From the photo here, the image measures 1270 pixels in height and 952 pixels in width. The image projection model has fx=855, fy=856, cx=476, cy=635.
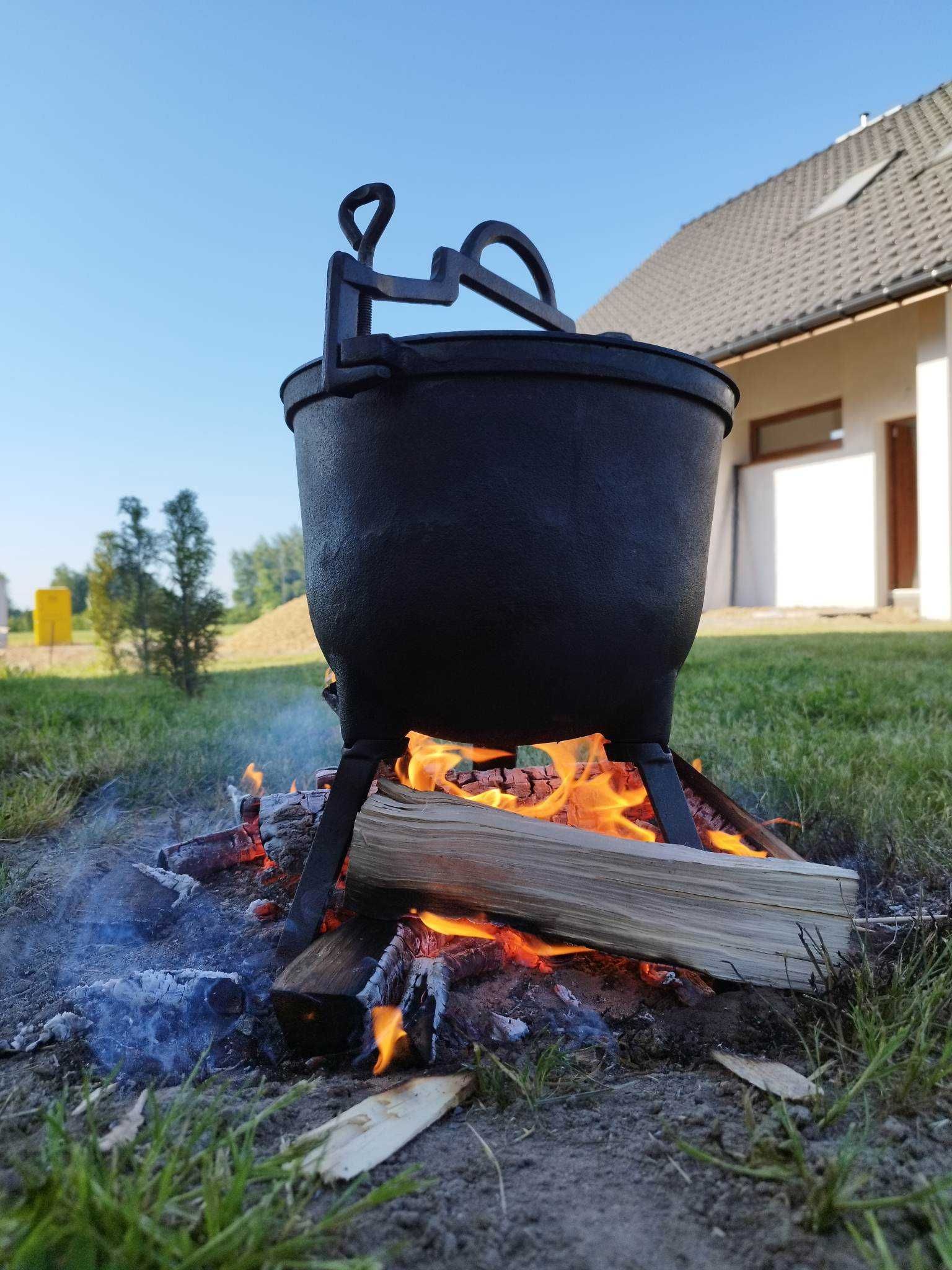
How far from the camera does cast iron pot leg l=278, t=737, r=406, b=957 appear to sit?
144cm

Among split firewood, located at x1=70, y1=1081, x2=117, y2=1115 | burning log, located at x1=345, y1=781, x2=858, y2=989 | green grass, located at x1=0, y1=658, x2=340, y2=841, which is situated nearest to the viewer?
split firewood, located at x1=70, y1=1081, x2=117, y2=1115

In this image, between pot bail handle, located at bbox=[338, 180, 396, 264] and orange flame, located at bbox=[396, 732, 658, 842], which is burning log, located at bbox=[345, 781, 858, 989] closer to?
orange flame, located at bbox=[396, 732, 658, 842]

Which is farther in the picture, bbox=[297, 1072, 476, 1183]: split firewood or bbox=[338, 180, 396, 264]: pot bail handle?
bbox=[338, 180, 396, 264]: pot bail handle

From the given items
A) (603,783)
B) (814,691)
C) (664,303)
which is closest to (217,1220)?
(603,783)

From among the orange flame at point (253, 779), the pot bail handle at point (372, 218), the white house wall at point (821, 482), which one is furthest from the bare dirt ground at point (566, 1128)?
the white house wall at point (821, 482)

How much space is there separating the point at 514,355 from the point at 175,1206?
1147 mm

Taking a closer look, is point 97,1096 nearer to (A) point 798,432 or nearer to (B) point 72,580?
(A) point 798,432

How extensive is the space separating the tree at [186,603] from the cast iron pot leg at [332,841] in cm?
373

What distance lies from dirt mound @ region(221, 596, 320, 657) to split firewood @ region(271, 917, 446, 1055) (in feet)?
31.1

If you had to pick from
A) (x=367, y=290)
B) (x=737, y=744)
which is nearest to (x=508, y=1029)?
(x=367, y=290)

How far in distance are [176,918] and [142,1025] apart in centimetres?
46

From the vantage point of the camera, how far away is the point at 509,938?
1.47 meters

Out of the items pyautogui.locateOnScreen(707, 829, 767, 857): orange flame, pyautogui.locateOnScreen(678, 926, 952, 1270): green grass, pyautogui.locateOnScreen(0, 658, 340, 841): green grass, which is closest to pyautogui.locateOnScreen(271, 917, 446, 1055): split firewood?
pyautogui.locateOnScreen(678, 926, 952, 1270): green grass

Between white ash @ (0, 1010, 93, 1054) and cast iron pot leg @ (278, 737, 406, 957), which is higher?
cast iron pot leg @ (278, 737, 406, 957)
